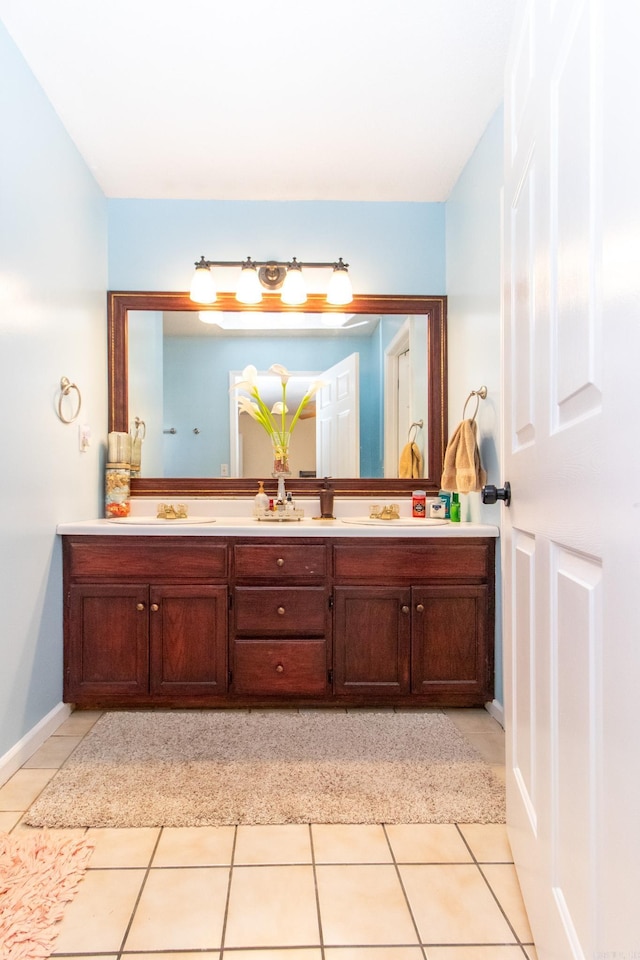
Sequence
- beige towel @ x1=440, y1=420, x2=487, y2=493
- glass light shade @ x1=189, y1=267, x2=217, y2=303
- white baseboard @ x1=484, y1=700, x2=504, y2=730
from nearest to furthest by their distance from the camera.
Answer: white baseboard @ x1=484, y1=700, x2=504, y2=730, beige towel @ x1=440, y1=420, x2=487, y2=493, glass light shade @ x1=189, y1=267, x2=217, y2=303

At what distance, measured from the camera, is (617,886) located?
64cm

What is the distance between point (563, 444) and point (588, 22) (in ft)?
1.83

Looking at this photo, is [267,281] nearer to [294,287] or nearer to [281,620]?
[294,287]

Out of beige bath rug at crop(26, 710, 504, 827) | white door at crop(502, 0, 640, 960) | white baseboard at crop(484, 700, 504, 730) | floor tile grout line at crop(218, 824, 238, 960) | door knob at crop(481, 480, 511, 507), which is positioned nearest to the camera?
white door at crop(502, 0, 640, 960)

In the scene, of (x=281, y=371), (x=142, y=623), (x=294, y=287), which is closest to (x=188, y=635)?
(x=142, y=623)

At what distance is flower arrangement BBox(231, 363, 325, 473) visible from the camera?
9.18 ft

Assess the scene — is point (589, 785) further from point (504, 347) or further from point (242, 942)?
point (504, 347)

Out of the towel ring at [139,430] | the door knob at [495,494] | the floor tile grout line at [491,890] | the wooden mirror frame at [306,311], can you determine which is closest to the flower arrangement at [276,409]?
the wooden mirror frame at [306,311]

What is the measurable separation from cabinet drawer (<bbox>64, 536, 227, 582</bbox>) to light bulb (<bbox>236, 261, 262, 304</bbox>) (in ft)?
4.07

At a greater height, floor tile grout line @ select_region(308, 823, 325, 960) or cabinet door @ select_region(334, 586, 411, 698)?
cabinet door @ select_region(334, 586, 411, 698)

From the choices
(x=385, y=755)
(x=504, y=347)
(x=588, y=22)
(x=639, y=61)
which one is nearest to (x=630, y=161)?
(x=639, y=61)

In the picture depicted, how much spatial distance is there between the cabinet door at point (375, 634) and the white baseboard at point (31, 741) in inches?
43.6

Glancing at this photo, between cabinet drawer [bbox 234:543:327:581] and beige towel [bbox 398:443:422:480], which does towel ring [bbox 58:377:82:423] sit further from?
beige towel [bbox 398:443:422:480]

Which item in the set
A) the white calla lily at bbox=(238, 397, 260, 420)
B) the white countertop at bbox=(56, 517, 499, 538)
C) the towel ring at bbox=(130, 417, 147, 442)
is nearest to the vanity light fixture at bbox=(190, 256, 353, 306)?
the white calla lily at bbox=(238, 397, 260, 420)
